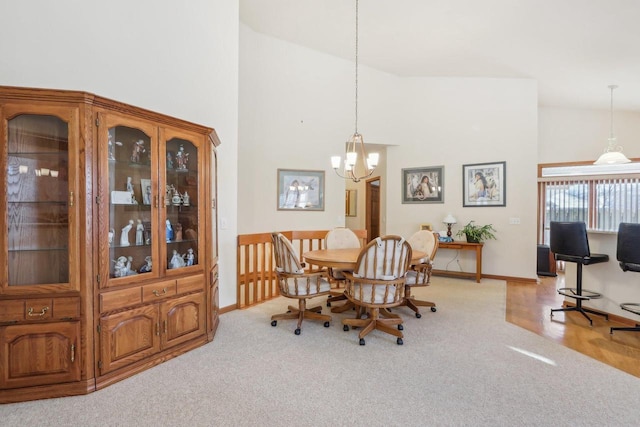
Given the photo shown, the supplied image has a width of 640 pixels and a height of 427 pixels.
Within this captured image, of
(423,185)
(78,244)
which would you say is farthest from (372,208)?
(78,244)

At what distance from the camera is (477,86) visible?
606cm

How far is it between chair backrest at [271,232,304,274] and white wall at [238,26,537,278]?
2147mm

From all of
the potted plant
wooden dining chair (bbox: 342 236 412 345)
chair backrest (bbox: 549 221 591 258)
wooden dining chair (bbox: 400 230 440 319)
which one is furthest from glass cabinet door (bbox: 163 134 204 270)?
the potted plant

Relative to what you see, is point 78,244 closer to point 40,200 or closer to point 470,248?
point 40,200

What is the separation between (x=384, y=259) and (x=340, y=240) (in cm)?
158

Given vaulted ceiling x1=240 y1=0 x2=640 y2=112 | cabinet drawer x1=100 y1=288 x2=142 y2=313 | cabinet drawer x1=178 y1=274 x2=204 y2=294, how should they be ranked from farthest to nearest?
vaulted ceiling x1=240 y1=0 x2=640 y2=112 < cabinet drawer x1=178 y1=274 x2=204 y2=294 < cabinet drawer x1=100 y1=288 x2=142 y2=313

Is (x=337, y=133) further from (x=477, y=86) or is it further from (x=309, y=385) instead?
(x=309, y=385)

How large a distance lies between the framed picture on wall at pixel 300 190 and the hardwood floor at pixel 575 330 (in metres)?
3.44

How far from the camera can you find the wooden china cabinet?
82.9 inches

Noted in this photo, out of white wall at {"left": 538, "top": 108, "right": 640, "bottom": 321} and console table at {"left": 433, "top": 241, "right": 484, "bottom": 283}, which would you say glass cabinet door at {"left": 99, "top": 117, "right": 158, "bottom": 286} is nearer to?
console table at {"left": 433, "top": 241, "right": 484, "bottom": 283}

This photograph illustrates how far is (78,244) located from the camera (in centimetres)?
219

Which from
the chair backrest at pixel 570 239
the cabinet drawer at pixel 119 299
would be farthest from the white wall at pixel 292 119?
the chair backrest at pixel 570 239

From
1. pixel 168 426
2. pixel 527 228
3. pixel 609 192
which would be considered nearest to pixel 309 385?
pixel 168 426

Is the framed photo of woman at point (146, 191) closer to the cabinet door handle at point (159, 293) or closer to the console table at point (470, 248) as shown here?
the cabinet door handle at point (159, 293)
